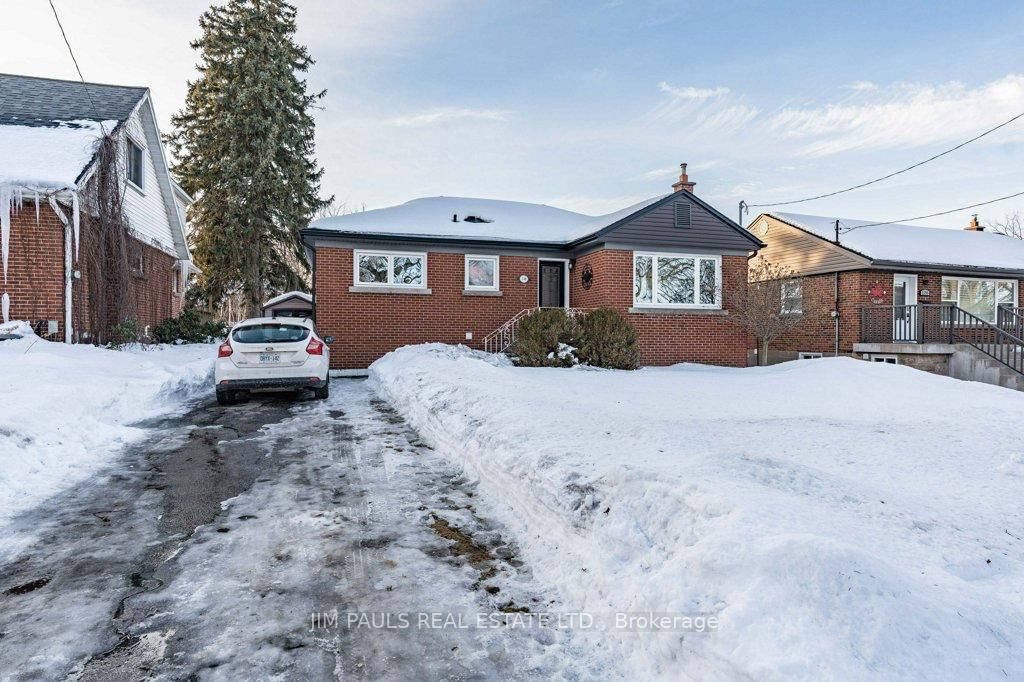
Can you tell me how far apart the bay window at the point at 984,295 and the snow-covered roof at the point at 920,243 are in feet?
2.75

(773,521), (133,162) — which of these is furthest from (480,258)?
(773,521)

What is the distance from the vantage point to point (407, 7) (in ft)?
39.8

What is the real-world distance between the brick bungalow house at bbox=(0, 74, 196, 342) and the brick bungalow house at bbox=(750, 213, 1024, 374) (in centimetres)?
1878

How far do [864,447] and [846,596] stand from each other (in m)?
3.54

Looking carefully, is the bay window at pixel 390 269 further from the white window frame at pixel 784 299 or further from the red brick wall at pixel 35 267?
the white window frame at pixel 784 299

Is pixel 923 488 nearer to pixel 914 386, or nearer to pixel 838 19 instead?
pixel 914 386

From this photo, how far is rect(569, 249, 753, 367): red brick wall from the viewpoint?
1496 centimetres

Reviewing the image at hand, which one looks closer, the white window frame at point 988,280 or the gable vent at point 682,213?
the gable vent at point 682,213

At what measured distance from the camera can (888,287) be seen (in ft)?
61.1

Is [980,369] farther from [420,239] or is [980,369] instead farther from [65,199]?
[65,199]

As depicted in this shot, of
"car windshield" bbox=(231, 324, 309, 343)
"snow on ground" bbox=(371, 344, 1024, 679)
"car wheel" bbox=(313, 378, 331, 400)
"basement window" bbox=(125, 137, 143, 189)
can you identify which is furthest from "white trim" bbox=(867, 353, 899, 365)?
"basement window" bbox=(125, 137, 143, 189)

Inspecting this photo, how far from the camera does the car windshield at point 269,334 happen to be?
949 centimetres

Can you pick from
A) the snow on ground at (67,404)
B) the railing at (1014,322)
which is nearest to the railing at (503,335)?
the snow on ground at (67,404)

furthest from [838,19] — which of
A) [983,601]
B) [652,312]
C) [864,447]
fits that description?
[983,601]
